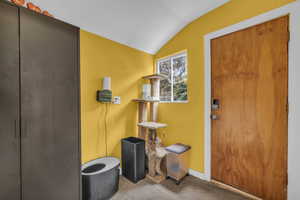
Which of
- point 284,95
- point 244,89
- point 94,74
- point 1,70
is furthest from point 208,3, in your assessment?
point 1,70

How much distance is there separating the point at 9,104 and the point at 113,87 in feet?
4.11

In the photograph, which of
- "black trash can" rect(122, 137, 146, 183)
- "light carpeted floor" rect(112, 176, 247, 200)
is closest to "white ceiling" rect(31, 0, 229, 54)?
"black trash can" rect(122, 137, 146, 183)

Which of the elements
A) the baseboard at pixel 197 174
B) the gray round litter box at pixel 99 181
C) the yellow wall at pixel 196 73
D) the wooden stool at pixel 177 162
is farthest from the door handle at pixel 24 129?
the baseboard at pixel 197 174

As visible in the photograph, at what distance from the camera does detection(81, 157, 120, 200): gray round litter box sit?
134 cm

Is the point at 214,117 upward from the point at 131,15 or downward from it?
downward

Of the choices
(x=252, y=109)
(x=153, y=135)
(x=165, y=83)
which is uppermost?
(x=165, y=83)

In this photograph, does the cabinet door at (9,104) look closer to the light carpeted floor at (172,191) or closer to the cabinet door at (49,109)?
the cabinet door at (49,109)

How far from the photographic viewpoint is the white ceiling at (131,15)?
143 centimetres

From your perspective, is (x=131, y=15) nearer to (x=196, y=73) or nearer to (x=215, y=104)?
(x=196, y=73)

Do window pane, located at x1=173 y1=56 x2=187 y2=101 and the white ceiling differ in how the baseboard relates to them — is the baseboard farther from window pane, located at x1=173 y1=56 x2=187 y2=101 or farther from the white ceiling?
the white ceiling

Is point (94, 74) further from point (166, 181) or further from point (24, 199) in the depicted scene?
point (166, 181)

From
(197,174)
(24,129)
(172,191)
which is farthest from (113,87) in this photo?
(197,174)

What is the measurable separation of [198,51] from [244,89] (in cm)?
82

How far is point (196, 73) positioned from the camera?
192 centimetres
